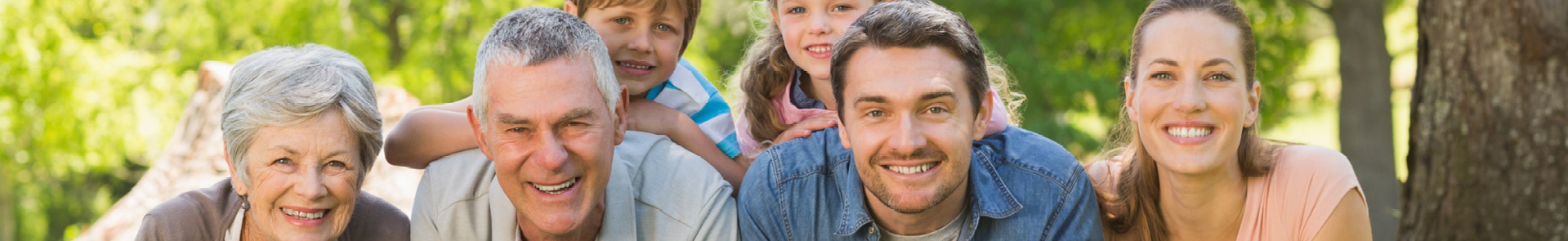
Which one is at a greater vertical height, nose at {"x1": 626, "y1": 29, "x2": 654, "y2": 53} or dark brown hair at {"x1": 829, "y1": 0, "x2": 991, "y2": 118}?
dark brown hair at {"x1": 829, "y1": 0, "x2": 991, "y2": 118}

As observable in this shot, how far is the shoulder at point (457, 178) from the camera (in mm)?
3367

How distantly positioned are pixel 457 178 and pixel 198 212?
77 cm

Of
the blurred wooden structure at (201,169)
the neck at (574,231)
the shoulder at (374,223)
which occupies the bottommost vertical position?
the blurred wooden structure at (201,169)

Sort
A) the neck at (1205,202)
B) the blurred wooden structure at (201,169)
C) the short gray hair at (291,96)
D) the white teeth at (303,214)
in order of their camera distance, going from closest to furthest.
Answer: the short gray hair at (291,96), the white teeth at (303,214), the neck at (1205,202), the blurred wooden structure at (201,169)

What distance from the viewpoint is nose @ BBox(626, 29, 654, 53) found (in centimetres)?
392

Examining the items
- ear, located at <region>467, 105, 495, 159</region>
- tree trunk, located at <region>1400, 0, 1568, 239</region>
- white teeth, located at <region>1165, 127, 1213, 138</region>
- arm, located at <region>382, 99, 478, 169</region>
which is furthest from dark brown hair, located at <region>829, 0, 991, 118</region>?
tree trunk, located at <region>1400, 0, 1568, 239</region>

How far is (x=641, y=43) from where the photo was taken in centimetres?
392

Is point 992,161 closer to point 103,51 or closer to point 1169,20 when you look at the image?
point 1169,20

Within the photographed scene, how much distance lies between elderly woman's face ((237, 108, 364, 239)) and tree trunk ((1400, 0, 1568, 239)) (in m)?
4.44

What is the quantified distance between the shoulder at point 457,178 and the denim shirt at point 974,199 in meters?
0.81

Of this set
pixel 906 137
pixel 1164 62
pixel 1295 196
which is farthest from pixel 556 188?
pixel 1295 196

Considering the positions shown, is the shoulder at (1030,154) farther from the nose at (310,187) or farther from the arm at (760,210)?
the nose at (310,187)

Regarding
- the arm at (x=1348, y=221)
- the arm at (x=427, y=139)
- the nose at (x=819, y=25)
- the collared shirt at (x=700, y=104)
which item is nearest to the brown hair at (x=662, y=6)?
the collared shirt at (x=700, y=104)

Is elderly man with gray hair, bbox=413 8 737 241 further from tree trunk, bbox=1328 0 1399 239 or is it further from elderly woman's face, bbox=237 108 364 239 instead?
tree trunk, bbox=1328 0 1399 239
